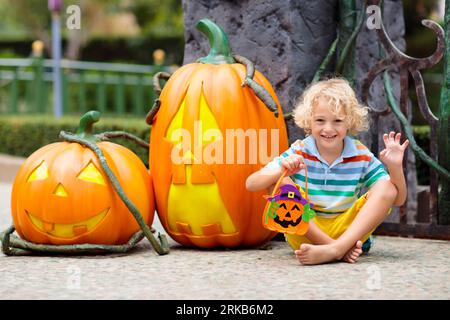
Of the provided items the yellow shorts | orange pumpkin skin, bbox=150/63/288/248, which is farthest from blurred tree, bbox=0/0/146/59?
the yellow shorts

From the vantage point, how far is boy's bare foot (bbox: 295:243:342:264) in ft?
11.7

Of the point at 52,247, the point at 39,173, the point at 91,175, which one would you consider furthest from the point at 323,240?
the point at 39,173

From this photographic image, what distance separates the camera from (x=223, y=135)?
394 centimetres

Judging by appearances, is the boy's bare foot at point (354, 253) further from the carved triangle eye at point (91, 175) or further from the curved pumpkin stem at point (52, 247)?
the carved triangle eye at point (91, 175)

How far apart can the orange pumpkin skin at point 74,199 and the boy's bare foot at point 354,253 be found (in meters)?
0.94

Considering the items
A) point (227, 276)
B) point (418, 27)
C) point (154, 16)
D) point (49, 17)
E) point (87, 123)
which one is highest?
point (49, 17)

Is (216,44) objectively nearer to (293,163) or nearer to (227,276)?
(293,163)

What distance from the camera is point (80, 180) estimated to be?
12.8ft

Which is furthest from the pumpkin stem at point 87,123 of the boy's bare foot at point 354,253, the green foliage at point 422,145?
the green foliage at point 422,145

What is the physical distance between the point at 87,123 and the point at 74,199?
0.38 meters

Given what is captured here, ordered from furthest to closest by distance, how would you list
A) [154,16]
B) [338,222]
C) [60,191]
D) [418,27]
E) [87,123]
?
[154,16] < [418,27] < [87,123] < [60,191] < [338,222]

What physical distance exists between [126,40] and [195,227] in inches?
674

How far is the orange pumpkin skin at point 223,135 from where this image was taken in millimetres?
3945

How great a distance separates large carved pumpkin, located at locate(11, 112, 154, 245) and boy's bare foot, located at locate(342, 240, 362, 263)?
935 mm
